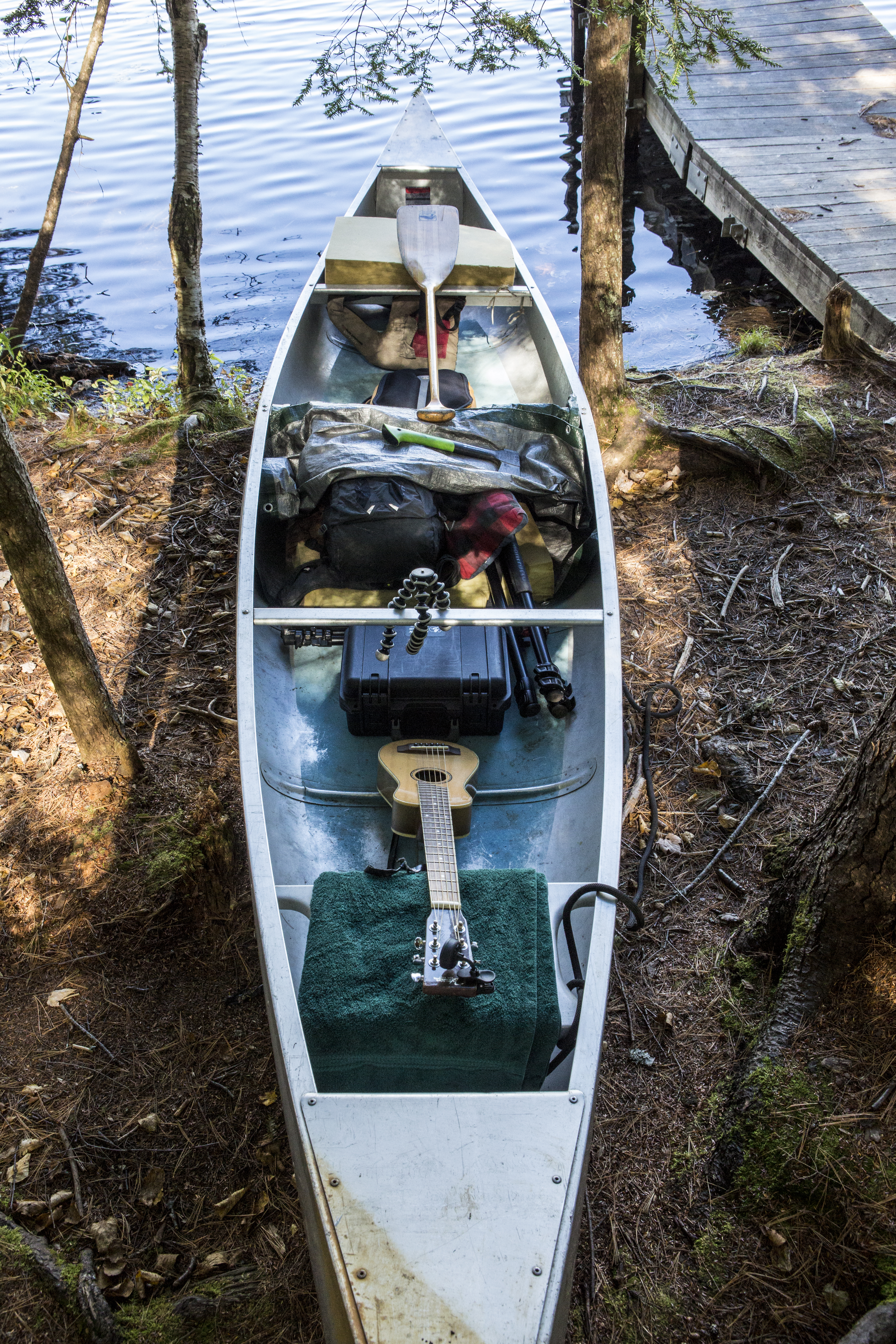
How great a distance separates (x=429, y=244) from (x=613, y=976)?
14.1 feet

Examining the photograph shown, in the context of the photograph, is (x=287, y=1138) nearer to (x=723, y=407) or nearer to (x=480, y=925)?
(x=480, y=925)

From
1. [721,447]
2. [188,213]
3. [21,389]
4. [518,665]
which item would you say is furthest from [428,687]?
[21,389]

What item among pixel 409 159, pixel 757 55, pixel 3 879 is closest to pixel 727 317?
pixel 409 159

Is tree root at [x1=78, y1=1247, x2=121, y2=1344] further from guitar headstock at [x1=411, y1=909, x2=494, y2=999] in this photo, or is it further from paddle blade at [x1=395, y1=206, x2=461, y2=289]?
paddle blade at [x1=395, y1=206, x2=461, y2=289]

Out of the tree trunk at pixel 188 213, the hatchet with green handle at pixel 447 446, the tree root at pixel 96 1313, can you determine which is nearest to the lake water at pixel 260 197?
the tree trunk at pixel 188 213

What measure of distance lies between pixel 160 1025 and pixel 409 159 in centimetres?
649

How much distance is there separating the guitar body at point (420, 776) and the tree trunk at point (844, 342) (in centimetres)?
434

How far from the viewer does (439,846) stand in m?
2.59

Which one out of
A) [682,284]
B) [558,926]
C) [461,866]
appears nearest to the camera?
[558,926]

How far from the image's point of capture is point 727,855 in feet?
10.6

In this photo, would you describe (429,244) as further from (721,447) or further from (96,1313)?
(96,1313)

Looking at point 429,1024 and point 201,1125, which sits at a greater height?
point 429,1024

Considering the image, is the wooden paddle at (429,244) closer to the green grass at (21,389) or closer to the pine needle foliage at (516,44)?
the pine needle foliage at (516,44)

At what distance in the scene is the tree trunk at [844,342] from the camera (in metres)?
5.86
